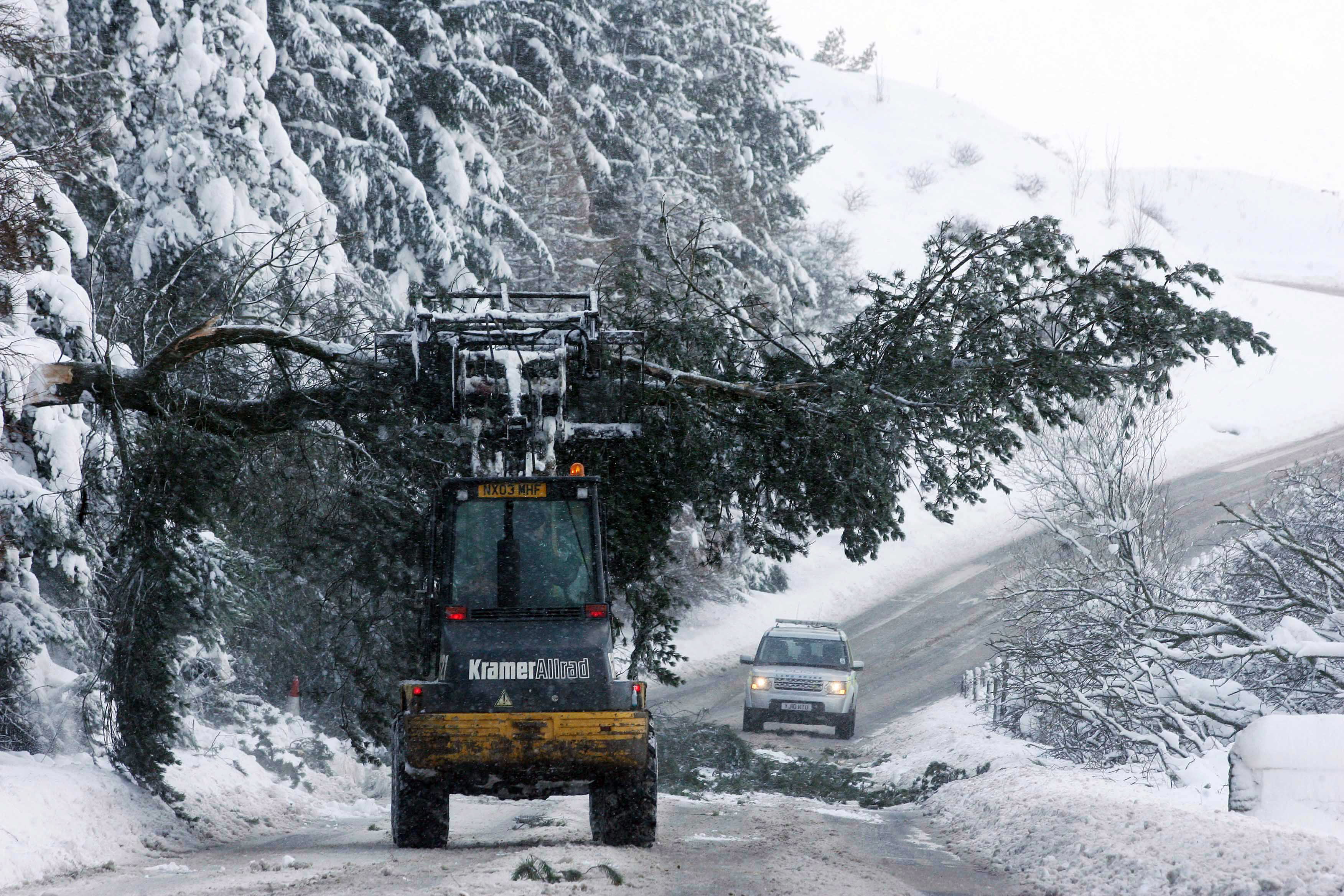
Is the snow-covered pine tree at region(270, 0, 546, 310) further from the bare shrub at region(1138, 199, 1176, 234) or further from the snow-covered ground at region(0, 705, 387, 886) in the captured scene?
the bare shrub at region(1138, 199, 1176, 234)

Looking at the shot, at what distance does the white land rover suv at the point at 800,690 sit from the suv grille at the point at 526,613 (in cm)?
1191

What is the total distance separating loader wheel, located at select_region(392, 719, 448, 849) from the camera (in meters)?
9.27

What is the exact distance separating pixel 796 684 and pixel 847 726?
1.14 metres

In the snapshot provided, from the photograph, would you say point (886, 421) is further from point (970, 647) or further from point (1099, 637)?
point (970, 647)

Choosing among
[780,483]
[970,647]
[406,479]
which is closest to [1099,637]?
[780,483]

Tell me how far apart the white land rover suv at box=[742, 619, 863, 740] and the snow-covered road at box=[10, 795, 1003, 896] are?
313 inches

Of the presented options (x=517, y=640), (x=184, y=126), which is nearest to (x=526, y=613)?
(x=517, y=640)

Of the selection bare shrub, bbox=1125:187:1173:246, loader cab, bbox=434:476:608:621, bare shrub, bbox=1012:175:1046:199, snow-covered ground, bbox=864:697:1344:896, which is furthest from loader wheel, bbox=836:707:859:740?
bare shrub, bbox=1012:175:1046:199

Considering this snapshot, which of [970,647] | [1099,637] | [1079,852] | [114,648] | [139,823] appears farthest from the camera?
[970,647]

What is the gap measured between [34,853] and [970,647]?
2494 cm

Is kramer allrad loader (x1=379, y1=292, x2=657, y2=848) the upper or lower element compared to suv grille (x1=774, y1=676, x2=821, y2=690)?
upper

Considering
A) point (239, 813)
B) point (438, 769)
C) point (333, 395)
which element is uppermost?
point (333, 395)

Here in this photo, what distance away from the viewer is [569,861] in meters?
7.95

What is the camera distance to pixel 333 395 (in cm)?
1097
